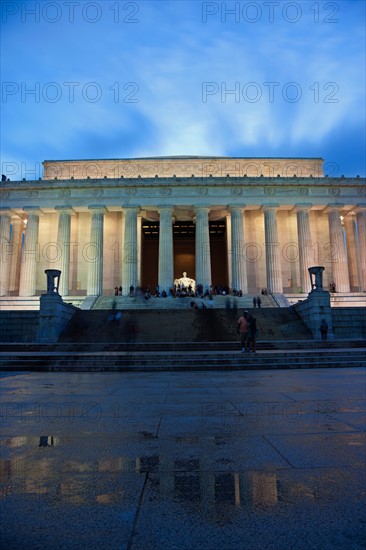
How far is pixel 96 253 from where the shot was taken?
45.4 m

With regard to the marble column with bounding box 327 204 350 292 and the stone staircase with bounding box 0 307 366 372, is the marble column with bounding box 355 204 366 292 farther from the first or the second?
the stone staircase with bounding box 0 307 366 372

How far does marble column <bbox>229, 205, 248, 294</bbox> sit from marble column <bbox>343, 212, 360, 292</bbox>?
13399 millimetres

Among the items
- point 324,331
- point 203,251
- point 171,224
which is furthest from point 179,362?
point 171,224

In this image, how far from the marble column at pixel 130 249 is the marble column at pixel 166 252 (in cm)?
278

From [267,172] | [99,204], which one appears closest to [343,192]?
[267,172]

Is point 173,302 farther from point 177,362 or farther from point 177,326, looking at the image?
point 177,362

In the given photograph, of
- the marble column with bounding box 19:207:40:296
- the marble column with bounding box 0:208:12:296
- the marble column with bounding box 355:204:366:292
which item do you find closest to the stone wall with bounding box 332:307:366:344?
the marble column with bounding box 355:204:366:292

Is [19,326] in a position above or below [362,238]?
below

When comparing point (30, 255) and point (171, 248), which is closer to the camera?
point (171, 248)

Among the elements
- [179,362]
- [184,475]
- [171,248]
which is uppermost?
[171,248]

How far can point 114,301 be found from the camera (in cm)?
4072

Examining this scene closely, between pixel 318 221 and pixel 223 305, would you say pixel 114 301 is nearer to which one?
pixel 223 305

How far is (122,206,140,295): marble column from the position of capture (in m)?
→ 45.2

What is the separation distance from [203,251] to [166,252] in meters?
4.02
